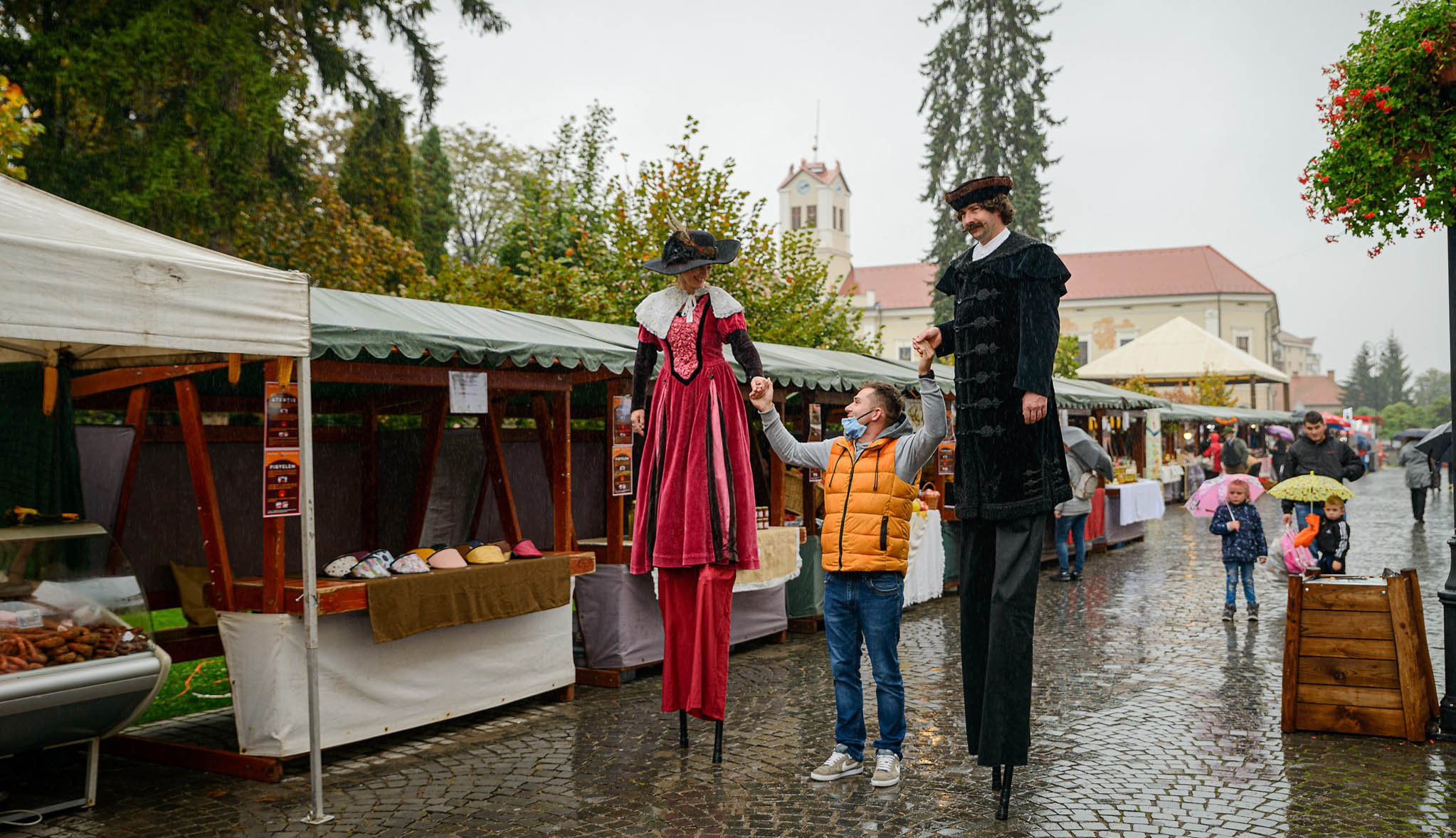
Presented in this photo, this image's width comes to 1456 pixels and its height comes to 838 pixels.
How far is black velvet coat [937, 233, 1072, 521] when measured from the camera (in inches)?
171

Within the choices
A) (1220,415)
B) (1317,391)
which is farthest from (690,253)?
(1317,391)

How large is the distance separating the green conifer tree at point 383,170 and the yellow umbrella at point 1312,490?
647 inches

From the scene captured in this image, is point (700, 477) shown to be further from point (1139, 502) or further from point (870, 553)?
point (1139, 502)

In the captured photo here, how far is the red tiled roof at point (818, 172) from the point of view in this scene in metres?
84.6

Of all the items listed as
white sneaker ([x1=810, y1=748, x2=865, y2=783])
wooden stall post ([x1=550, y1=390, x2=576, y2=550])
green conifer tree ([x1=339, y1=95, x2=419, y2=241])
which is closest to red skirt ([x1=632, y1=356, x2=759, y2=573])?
white sneaker ([x1=810, y1=748, x2=865, y2=783])

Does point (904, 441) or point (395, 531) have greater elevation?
point (904, 441)

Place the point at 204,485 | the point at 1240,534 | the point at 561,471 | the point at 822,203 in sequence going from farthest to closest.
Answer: the point at 822,203
the point at 1240,534
the point at 561,471
the point at 204,485

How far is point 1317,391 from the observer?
115 m

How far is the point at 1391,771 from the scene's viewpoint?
17.2 ft

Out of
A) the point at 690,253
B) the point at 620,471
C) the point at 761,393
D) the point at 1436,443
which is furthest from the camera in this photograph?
the point at 1436,443

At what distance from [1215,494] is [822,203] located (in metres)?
76.2

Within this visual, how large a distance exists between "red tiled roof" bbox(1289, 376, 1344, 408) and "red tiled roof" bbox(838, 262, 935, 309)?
5196 centimetres

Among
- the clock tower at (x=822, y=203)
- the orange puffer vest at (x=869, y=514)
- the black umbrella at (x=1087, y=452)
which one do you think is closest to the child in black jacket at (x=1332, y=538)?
the black umbrella at (x=1087, y=452)

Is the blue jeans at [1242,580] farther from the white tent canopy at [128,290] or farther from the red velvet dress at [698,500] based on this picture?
the white tent canopy at [128,290]
